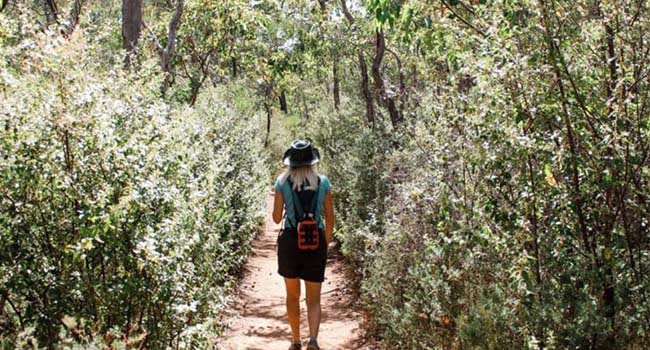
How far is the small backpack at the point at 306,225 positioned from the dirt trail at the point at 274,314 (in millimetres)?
1225

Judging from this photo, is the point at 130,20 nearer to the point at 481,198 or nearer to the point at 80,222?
the point at 80,222

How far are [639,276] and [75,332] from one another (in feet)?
10.2

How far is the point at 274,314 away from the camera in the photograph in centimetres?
925

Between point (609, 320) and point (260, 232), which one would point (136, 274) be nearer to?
point (609, 320)

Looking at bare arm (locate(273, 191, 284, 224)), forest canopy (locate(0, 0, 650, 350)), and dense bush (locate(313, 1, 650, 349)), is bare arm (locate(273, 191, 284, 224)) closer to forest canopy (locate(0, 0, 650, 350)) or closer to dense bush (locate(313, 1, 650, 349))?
forest canopy (locate(0, 0, 650, 350))

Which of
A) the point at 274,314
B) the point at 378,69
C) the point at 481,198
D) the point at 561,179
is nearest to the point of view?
the point at 561,179

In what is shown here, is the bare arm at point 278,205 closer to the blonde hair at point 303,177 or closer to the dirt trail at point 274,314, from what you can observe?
the blonde hair at point 303,177

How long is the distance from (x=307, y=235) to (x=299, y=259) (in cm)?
24

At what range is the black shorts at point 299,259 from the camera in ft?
19.1

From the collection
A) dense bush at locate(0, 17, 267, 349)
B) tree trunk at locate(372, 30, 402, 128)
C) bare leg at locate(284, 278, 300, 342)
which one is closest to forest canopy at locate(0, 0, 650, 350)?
dense bush at locate(0, 17, 267, 349)

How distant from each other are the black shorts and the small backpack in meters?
0.06

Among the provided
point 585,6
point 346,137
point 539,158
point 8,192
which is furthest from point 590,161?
point 346,137

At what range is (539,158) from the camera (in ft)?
12.7

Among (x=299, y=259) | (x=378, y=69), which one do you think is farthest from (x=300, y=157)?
(x=378, y=69)
